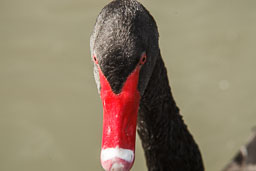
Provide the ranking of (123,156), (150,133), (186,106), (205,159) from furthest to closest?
1. (186,106)
2. (205,159)
3. (150,133)
4. (123,156)

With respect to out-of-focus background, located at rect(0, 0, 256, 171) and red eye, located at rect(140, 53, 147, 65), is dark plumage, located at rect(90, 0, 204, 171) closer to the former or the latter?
red eye, located at rect(140, 53, 147, 65)

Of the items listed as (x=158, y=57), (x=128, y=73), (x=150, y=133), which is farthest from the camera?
(x=150, y=133)

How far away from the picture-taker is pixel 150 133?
8.24 ft

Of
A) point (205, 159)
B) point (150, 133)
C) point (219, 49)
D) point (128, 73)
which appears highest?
point (219, 49)

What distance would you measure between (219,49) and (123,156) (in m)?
2.50

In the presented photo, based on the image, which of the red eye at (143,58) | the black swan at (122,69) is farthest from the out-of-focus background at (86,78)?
the red eye at (143,58)

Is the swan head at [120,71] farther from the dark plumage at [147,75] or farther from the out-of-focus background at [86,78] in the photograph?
the out-of-focus background at [86,78]

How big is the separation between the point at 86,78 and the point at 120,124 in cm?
215

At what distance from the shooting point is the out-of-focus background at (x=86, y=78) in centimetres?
364

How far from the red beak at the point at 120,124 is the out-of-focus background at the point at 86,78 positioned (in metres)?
1.68

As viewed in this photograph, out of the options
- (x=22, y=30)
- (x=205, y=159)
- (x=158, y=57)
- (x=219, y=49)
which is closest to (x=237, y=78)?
(x=219, y=49)

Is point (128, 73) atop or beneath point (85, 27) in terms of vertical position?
beneath

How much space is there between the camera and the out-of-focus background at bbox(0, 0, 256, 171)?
3.64m

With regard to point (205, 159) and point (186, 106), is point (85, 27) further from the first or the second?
point (205, 159)
